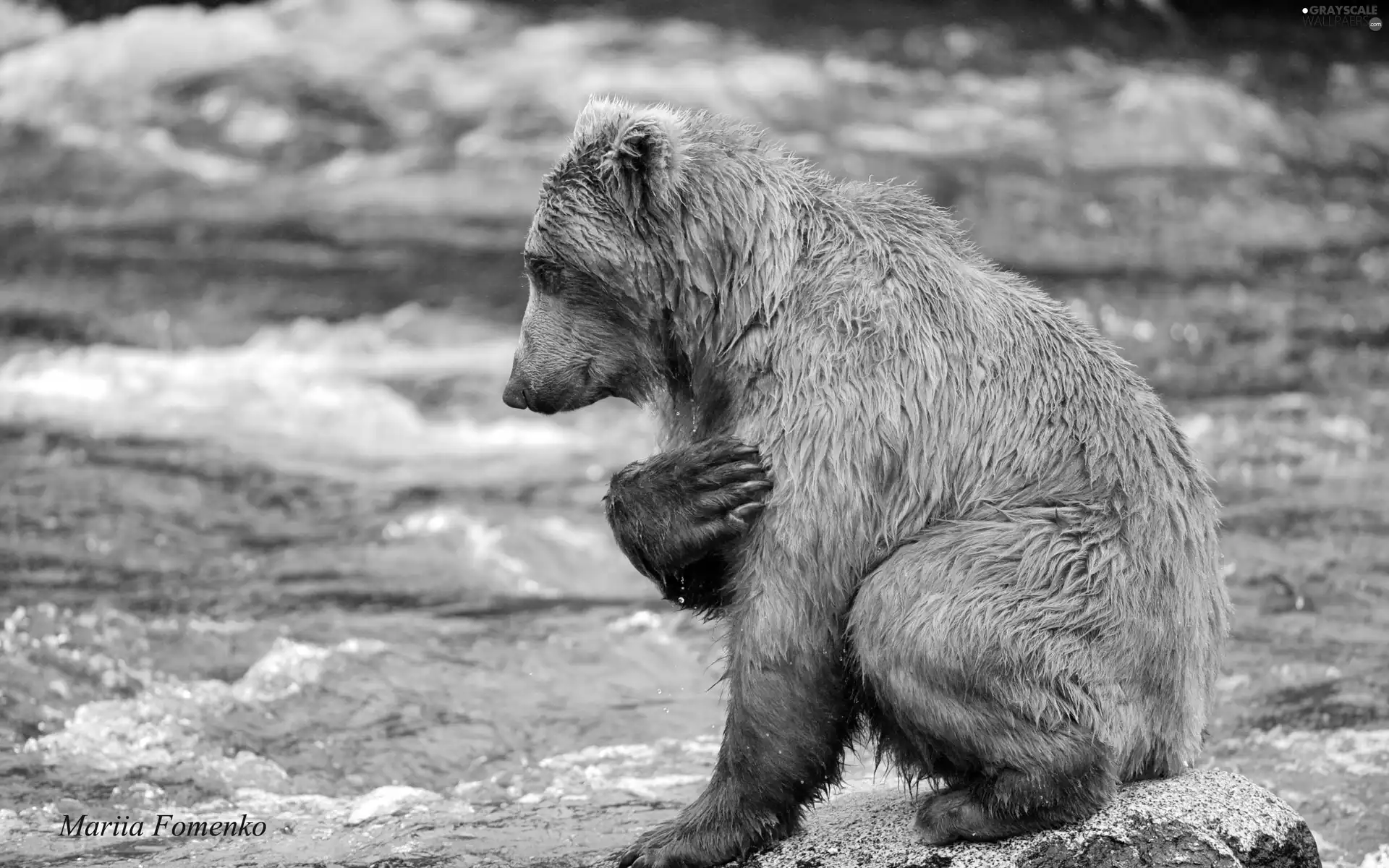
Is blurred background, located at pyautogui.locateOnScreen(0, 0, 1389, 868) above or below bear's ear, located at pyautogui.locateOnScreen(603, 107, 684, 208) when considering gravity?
below

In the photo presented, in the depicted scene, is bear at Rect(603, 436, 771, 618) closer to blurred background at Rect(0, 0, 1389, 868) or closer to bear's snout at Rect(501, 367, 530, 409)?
bear's snout at Rect(501, 367, 530, 409)

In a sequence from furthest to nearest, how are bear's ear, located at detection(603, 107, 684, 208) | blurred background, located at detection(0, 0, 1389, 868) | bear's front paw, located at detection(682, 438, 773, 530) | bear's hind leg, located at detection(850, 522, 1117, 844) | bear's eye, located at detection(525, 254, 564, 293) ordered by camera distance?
1. blurred background, located at detection(0, 0, 1389, 868)
2. bear's eye, located at detection(525, 254, 564, 293)
3. bear's ear, located at detection(603, 107, 684, 208)
4. bear's front paw, located at detection(682, 438, 773, 530)
5. bear's hind leg, located at detection(850, 522, 1117, 844)

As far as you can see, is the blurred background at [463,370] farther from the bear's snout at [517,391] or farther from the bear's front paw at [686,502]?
the bear's snout at [517,391]

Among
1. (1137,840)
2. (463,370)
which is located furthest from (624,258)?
(463,370)

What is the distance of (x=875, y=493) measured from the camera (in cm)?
472

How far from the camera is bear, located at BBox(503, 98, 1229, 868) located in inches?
180

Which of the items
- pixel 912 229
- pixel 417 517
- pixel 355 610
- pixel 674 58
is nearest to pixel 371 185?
pixel 674 58

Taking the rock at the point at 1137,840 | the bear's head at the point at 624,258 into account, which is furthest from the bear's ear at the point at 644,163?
the rock at the point at 1137,840

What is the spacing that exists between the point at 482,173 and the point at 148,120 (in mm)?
4191

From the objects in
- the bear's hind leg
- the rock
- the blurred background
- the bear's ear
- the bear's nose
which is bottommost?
the blurred background

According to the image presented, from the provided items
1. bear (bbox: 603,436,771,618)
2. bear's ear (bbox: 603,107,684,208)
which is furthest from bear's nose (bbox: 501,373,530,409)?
bear's ear (bbox: 603,107,684,208)

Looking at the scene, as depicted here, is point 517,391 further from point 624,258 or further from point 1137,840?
point 1137,840

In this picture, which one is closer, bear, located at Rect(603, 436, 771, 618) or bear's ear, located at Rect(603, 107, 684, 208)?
bear, located at Rect(603, 436, 771, 618)

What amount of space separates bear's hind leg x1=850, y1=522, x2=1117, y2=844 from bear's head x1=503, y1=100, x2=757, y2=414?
1002 mm
